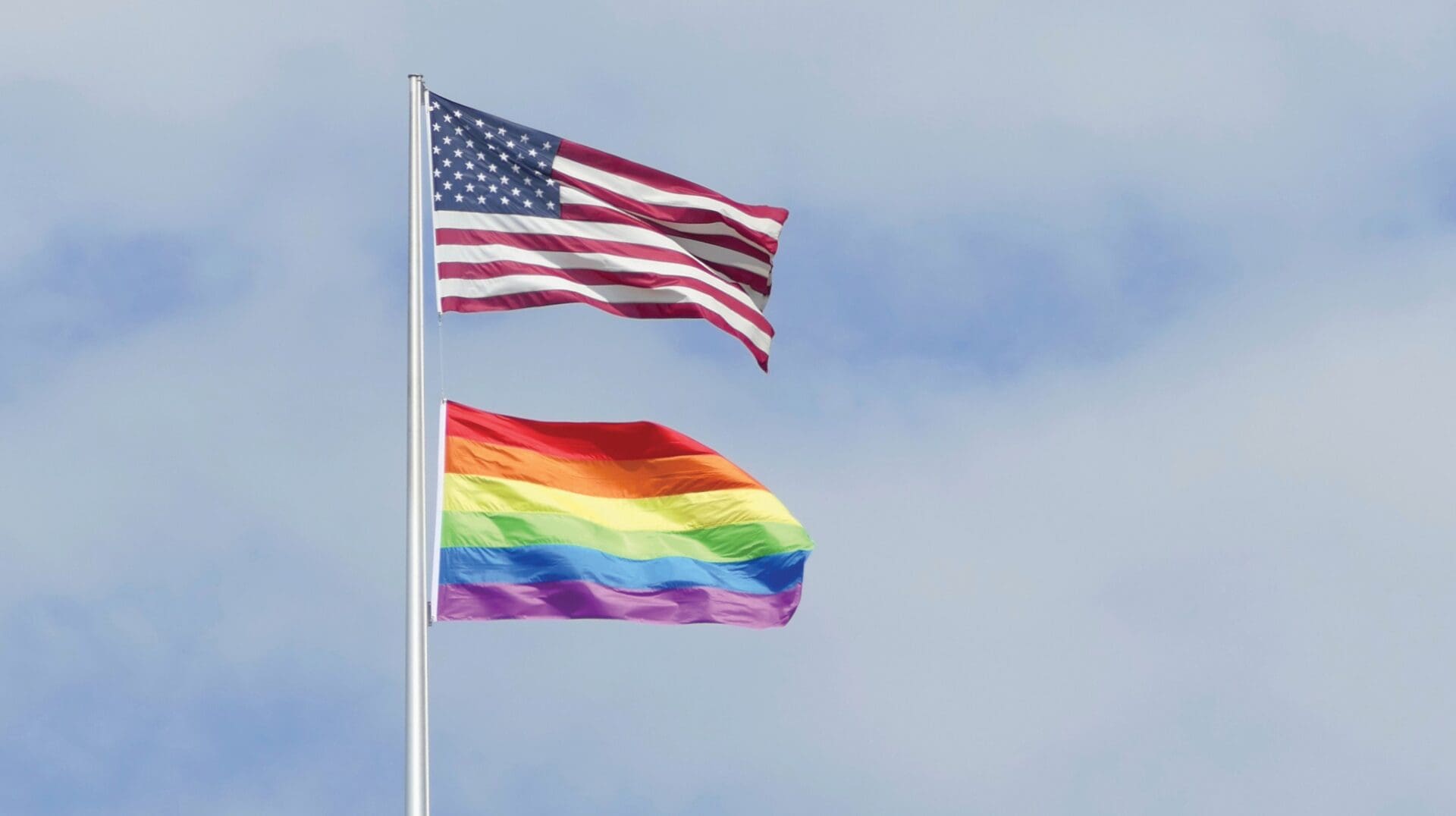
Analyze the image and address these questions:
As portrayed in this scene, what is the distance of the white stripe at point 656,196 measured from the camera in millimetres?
25141

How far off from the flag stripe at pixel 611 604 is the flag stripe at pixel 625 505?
0.88 metres

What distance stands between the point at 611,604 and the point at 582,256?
422 cm

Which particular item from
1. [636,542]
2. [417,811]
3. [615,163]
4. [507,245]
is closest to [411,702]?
[417,811]

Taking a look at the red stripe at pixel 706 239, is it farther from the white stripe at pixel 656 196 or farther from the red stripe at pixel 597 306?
the red stripe at pixel 597 306

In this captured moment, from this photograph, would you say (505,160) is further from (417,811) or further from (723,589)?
(417,811)

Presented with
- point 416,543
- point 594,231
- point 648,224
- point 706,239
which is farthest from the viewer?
point 706,239

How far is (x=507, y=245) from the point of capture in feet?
79.3

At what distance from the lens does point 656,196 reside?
2572 centimetres

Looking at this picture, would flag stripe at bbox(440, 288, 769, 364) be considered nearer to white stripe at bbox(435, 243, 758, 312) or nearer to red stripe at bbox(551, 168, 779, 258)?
white stripe at bbox(435, 243, 758, 312)

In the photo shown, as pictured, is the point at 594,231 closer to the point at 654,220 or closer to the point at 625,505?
the point at 654,220

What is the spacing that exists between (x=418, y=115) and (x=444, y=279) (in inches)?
81.0

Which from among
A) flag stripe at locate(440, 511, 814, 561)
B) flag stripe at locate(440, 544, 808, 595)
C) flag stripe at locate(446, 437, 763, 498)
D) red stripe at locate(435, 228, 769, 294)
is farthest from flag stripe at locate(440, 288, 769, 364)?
flag stripe at locate(440, 544, 808, 595)

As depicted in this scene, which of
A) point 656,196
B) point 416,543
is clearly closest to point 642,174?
point 656,196

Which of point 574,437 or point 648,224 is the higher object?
point 648,224
